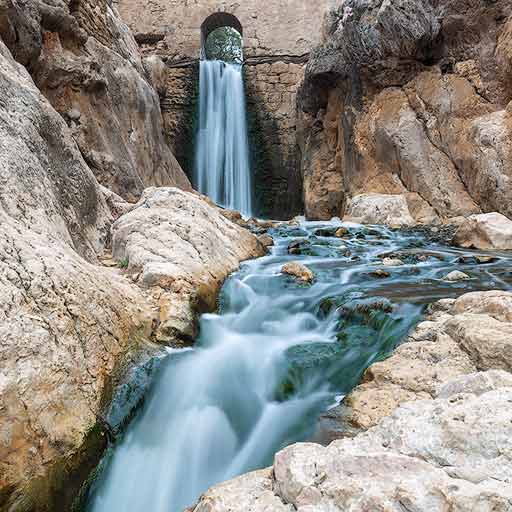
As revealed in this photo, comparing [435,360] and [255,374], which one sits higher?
[435,360]

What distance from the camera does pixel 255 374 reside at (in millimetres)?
2949

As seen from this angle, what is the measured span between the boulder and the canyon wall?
778 cm

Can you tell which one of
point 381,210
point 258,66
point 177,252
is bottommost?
point 381,210

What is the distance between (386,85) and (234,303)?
8.25 m

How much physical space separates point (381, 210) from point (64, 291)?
7.87m

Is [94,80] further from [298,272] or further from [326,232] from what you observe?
[298,272]

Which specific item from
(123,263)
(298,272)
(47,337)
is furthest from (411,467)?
(298,272)

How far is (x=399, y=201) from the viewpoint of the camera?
9.30m

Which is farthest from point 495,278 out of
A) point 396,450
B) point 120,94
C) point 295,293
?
point 120,94

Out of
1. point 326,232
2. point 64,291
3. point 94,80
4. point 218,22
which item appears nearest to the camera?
point 64,291

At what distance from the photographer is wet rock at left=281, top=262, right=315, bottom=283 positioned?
Answer: 14.8ft

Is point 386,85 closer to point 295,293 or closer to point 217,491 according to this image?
point 295,293

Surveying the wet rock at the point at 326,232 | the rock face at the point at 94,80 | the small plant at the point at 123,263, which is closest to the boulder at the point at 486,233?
the wet rock at the point at 326,232

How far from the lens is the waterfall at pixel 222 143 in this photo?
1362 centimetres
